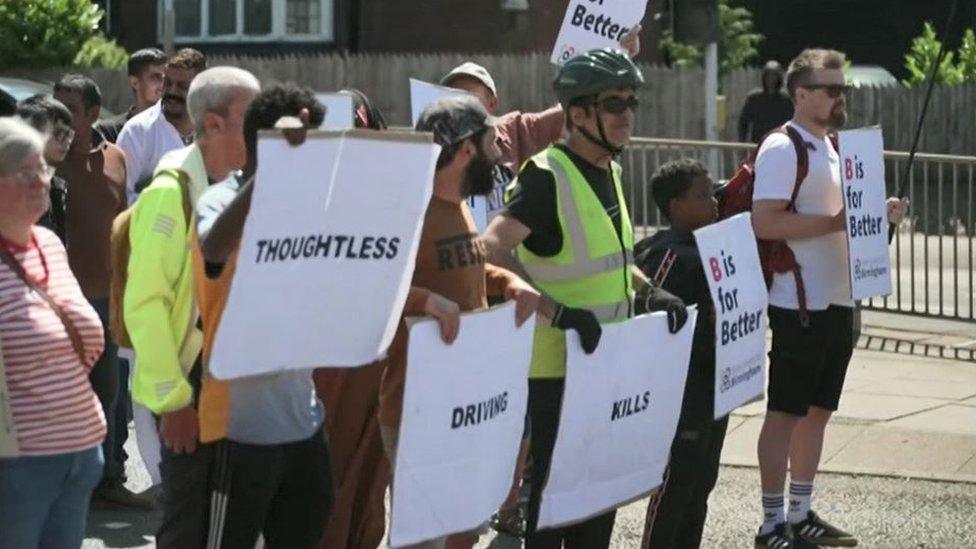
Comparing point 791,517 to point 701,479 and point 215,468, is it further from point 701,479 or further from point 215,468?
point 215,468

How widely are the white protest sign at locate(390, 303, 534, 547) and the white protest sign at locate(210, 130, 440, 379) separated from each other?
7.3 inches

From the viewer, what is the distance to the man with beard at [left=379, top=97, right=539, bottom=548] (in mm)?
6051

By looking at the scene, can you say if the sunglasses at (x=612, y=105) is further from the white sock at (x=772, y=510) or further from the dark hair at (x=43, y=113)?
the dark hair at (x=43, y=113)

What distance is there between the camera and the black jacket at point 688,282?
23.1 ft

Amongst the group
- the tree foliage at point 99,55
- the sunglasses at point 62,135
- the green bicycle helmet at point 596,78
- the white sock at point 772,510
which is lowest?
the white sock at point 772,510

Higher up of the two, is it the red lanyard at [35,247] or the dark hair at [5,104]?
the dark hair at [5,104]

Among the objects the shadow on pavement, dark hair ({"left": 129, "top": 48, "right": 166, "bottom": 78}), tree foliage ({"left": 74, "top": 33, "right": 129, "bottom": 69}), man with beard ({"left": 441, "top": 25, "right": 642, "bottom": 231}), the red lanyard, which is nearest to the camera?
the red lanyard

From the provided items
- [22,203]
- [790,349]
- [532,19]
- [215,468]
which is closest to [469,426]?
[215,468]

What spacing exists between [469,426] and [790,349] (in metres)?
2.53

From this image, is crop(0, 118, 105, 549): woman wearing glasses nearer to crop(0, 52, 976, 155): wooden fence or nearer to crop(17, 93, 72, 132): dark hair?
crop(17, 93, 72, 132): dark hair

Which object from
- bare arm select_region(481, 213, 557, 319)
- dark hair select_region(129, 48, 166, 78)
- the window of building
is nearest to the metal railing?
dark hair select_region(129, 48, 166, 78)

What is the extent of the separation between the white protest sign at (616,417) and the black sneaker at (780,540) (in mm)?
1502

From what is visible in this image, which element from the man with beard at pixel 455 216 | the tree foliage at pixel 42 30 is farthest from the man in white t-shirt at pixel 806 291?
the tree foliage at pixel 42 30

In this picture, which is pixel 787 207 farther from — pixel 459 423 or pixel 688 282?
pixel 459 423
